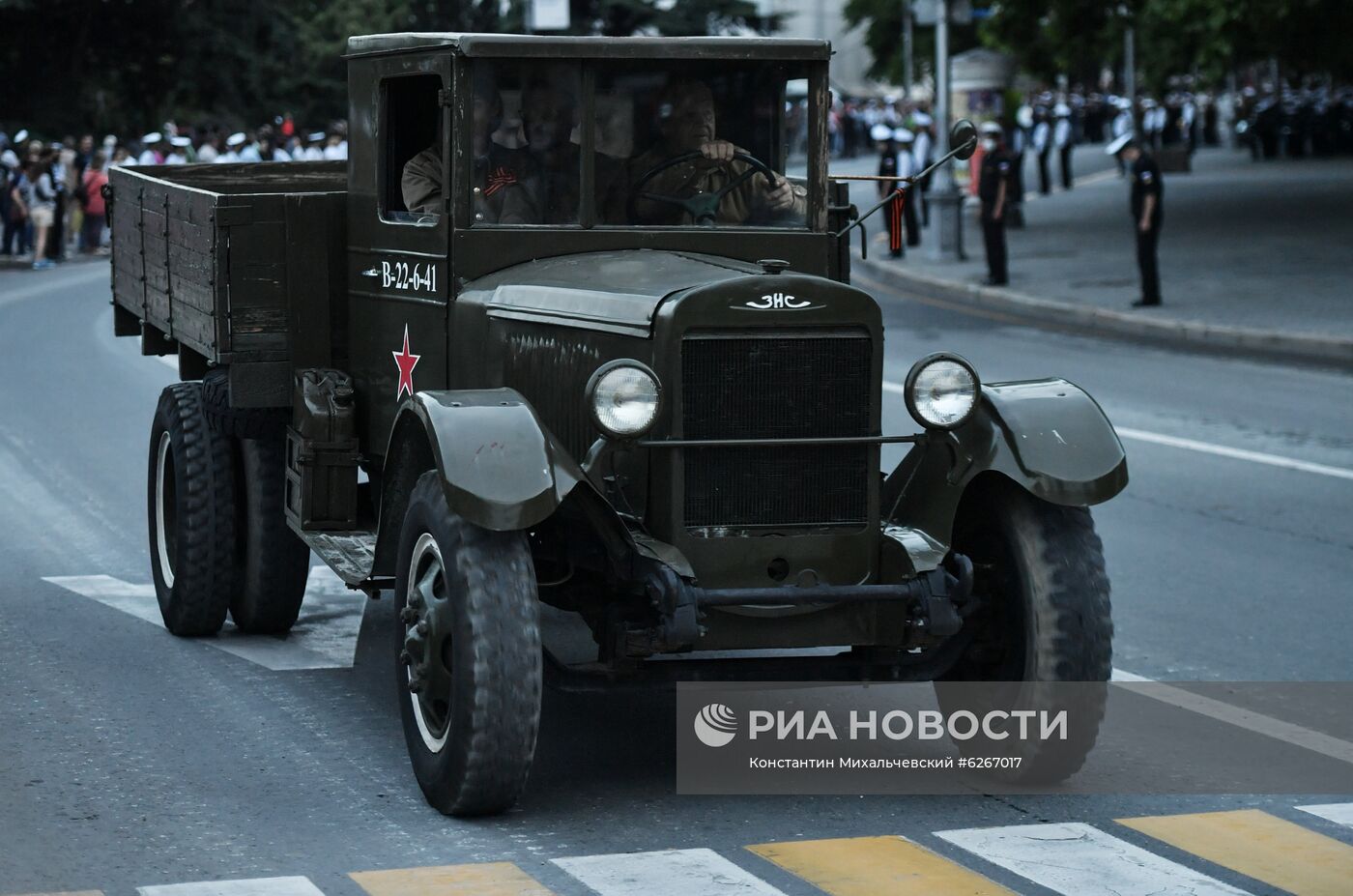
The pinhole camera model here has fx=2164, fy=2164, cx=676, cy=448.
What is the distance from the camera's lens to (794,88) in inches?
303

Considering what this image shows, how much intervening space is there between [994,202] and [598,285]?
20.3 metres

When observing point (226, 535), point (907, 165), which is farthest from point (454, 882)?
point (907, 165)

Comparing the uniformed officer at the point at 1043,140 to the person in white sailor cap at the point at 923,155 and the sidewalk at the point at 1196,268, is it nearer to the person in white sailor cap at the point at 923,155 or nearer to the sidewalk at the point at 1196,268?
the sidewalk at the point at 1196,268

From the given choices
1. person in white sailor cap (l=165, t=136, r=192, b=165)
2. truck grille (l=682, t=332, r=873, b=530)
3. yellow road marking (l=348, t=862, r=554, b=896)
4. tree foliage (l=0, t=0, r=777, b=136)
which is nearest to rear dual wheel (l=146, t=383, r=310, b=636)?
truck grille (l=682, t=332, r=873, b=530)

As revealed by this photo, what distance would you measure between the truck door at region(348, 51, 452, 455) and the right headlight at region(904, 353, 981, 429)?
1779 millimetres

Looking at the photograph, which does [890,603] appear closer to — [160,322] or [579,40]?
[579,40]

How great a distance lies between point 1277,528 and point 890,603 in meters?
5.58

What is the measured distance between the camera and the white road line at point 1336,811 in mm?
6371

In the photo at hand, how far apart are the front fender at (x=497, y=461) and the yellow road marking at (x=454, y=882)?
94 centimetres

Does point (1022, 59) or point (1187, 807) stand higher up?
point (1022, 59)

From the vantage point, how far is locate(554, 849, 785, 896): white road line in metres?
5.64

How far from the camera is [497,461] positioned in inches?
242

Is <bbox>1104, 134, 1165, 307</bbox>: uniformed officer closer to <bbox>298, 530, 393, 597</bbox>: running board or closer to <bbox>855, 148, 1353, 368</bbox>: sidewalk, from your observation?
<bbox>855, 148, 1353, 368</bbox>: sidewalk

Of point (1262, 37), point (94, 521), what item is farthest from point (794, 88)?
point (1262, 37)
